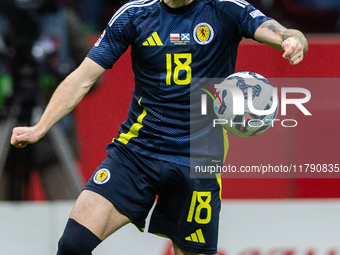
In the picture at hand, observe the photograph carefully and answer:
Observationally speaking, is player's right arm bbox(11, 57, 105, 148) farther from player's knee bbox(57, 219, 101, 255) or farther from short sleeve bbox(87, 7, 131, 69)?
player's knee bbox(57, 219, 101, 255)

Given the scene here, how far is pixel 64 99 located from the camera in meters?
2.68

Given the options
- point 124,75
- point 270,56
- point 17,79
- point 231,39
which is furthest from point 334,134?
point 17,79

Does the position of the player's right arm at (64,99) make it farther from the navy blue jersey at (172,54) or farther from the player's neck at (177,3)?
the player's neck at (177,3)

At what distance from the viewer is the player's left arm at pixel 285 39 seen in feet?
7.18

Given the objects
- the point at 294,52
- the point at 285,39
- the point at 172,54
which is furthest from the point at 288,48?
the point at 172,54

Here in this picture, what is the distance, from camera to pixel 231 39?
2758 millimetres

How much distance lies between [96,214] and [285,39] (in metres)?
1.22

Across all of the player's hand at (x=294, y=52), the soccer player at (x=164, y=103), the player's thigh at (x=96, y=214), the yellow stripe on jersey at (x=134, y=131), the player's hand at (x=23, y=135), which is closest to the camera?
the player's hand at (x=294, y=52)

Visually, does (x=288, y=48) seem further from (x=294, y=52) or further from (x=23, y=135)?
(x=23, y=135)

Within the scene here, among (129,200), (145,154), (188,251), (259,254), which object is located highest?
(145,154)

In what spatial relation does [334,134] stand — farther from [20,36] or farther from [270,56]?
[20,36]

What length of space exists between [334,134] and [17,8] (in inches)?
113

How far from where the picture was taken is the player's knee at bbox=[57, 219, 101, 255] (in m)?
2.58

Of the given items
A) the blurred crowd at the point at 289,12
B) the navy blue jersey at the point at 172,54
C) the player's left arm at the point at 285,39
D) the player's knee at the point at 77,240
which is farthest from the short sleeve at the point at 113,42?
the blurred crowd at the point at 289,12
